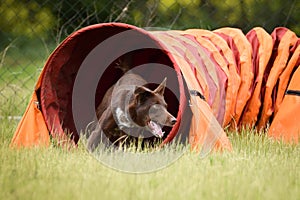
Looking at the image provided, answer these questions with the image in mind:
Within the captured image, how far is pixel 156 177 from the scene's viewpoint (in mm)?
3859

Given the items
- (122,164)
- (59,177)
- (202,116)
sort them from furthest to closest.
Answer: (202,116) → (122,164) → (59,177)

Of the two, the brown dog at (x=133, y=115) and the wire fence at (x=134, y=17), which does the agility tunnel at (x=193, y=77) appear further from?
the wire fence at (x=134, y=17)

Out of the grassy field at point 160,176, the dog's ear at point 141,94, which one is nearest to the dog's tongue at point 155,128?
the dog's ear at point 141,94

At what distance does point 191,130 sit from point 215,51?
1.08m

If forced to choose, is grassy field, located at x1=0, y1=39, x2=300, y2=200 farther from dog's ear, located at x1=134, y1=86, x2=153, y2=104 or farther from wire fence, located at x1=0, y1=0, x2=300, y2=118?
wire fence, located at x1=0, y1=0, x2=300, y2=118

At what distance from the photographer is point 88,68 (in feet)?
18.8

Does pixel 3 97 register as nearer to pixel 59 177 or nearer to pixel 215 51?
pixel 215 51

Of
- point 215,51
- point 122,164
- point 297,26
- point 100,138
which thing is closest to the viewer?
point 122,164

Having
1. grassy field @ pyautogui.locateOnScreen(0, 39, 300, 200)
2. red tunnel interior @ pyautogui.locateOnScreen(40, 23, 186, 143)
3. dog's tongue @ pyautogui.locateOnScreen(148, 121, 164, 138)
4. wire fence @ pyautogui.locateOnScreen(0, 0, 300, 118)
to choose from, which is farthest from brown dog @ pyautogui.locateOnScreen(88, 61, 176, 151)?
wire fence @ pyautogui.locateOnScreen(0, 0, 300, 118)

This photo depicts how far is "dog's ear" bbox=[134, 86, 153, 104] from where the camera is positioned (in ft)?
16.8

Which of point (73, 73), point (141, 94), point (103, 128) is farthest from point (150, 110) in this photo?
point (73, 73)

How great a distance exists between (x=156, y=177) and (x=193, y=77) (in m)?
1.51

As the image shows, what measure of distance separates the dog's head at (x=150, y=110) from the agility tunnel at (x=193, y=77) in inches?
9.9

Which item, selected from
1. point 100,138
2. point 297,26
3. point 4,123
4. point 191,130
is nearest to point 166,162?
point 191,130
